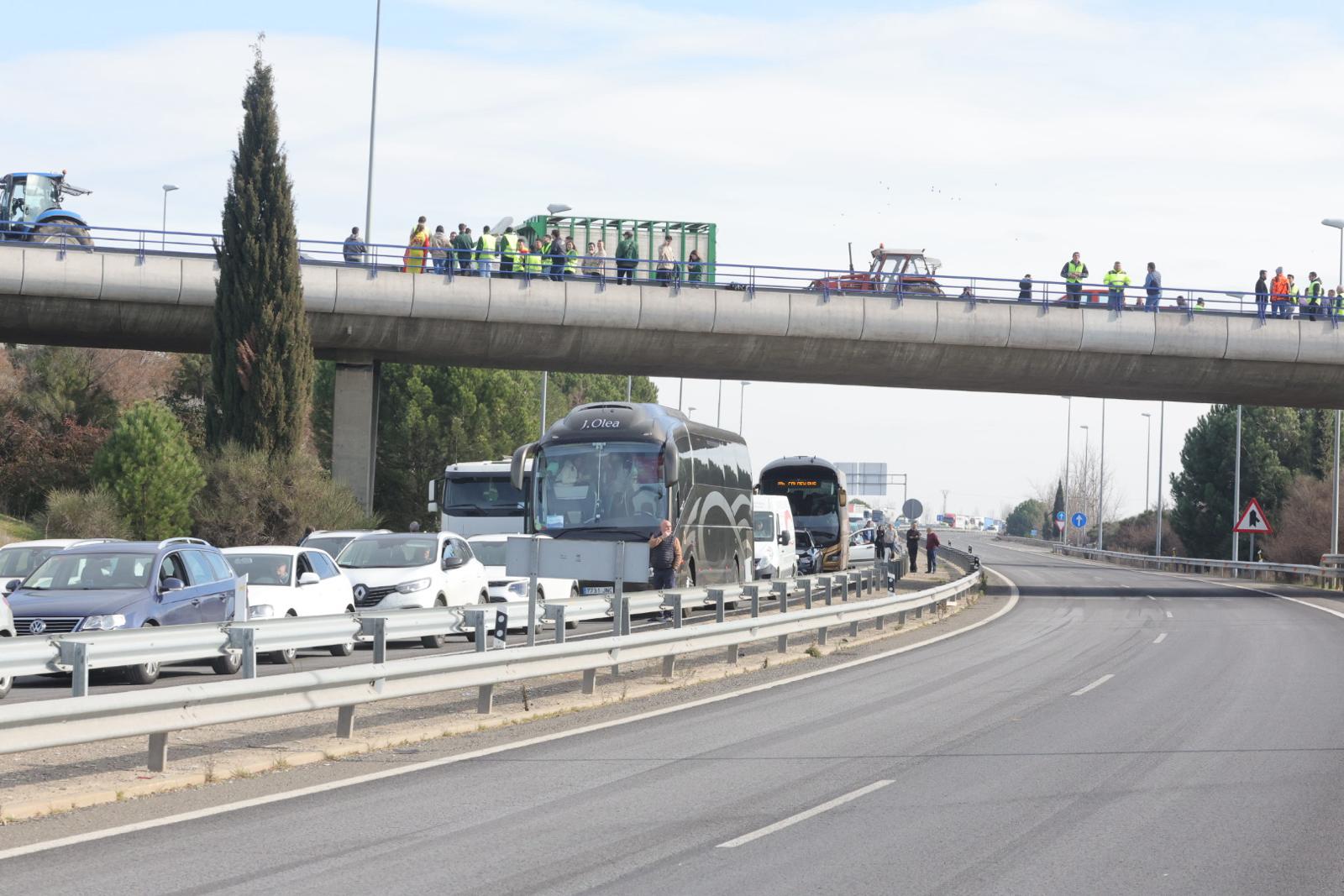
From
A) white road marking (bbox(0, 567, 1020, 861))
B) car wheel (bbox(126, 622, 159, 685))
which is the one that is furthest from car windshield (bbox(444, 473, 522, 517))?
car wheel (bbox(126, 622, 159, 685))

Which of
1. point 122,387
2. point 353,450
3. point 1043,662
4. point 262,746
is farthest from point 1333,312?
point 122,387

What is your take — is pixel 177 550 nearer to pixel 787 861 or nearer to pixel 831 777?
pixel 831 777

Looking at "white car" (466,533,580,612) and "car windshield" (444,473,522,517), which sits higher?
"car windshield" (444,473,522,517)

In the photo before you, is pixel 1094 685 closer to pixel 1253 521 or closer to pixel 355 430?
pixel 355 430

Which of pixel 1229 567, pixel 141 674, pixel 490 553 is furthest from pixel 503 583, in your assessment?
pixel 1229 567

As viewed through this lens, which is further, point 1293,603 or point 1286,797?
point 1293,603

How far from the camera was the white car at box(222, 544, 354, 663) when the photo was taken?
20516 millimetres

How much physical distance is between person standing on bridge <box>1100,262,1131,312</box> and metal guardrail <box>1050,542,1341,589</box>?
1306cm

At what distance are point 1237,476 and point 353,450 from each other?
4475 centimetres

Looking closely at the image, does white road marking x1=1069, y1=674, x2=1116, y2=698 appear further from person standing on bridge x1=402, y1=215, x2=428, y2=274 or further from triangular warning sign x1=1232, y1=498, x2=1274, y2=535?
triangular warning sign x1=1232, y1=498, x2=1274, y2=535

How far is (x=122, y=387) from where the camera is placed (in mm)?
54125

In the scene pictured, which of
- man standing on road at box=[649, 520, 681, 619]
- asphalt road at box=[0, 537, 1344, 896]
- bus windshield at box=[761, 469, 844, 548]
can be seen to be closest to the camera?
asphalt road at box=[0, 537, 1344, 896]

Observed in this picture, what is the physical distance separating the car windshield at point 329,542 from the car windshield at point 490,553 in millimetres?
2993

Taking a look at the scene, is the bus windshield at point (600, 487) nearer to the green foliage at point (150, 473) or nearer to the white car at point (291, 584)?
the white car at point (291, 584)
